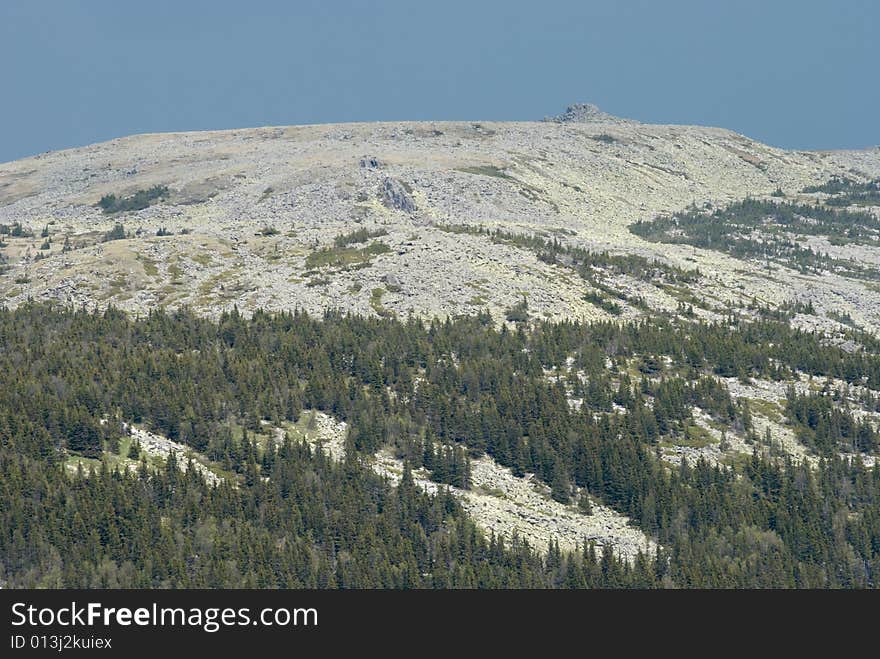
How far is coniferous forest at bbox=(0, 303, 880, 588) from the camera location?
295ft

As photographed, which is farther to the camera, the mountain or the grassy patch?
the grassy patch

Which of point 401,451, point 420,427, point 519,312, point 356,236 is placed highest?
point 356,236

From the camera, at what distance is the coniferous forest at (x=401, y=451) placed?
295 ft

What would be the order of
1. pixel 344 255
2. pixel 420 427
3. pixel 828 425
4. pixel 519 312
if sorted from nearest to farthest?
pixel 420 427 → pixel 828 425 → pixel 519 312 → pixel 344 255

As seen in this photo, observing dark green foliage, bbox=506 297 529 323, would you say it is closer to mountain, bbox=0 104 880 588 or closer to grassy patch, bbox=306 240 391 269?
mountain, bbox=0 104 880 588

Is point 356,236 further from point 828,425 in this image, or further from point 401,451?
point 828,425

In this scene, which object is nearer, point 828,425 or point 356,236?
point 828,425

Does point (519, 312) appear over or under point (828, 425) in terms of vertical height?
over

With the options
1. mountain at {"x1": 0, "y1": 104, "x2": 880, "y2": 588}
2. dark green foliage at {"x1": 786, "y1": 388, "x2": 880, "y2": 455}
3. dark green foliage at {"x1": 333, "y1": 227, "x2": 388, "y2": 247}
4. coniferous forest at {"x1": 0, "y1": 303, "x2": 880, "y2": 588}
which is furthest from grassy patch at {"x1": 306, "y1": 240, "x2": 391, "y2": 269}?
dark green foliage at {"x1": 786, "y1": 388, "x2": 880, "y2": 455}

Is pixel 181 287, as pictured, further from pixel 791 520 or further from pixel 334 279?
pixel 791 520

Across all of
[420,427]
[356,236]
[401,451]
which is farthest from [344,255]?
[401,451]

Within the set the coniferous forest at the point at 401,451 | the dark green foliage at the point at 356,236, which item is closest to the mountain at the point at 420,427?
the coniferous forest at the point at 401,451

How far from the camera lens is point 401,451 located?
11681cm

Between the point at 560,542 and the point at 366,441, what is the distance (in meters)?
25.1
